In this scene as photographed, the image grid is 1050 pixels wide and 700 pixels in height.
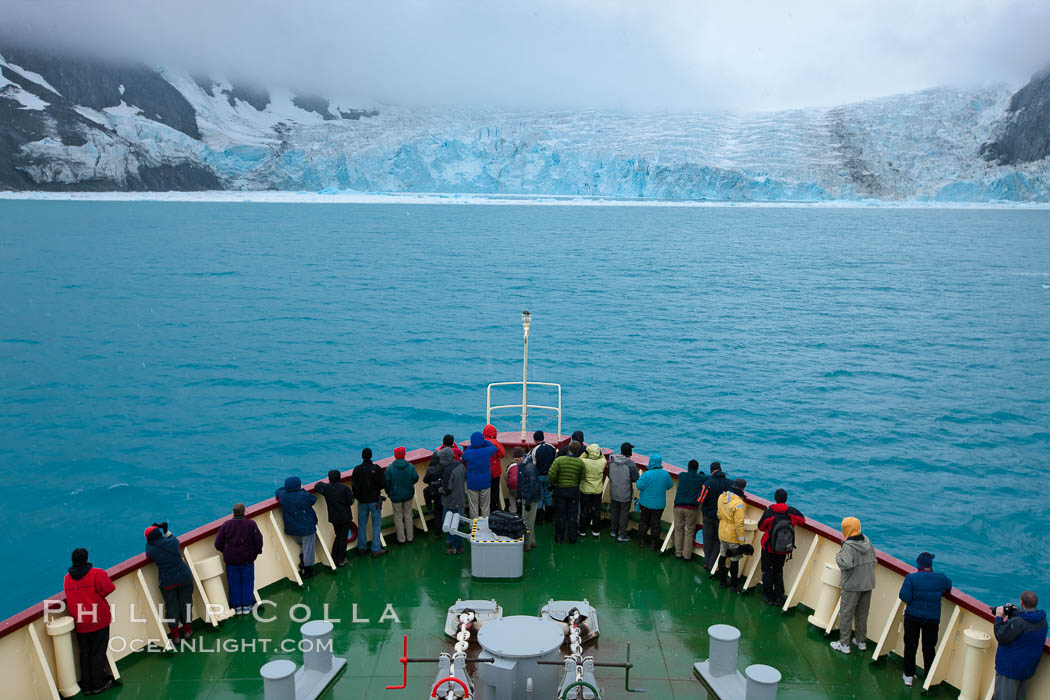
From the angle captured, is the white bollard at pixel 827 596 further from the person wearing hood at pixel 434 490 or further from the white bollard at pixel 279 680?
the white bollard at pixel 279 680

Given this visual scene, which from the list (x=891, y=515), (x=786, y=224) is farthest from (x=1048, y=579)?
(x=786, y=224)

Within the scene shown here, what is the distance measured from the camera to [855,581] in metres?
7.55

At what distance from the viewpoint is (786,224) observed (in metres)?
109

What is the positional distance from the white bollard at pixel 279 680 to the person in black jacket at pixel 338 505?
2688mm

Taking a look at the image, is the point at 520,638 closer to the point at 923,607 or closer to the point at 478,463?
the point at 478,463

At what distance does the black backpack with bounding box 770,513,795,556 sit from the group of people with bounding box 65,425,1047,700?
0.01 meters

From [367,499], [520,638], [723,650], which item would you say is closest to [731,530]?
[723,650]

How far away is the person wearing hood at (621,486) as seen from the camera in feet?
32.0

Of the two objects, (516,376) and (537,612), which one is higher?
(537,612)

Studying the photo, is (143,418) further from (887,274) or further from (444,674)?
(887,274)

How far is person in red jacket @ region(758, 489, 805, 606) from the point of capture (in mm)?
8188

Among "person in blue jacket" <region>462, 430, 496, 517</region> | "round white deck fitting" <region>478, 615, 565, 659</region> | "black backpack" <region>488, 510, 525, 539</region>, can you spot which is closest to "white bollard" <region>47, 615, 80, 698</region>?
"round white deck fitting" <region>478, 615, 565, 659</region>

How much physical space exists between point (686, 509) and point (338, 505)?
400 centimetres

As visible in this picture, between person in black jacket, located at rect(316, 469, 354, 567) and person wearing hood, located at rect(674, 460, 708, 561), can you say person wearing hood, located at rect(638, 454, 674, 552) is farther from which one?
person in black jacket, located at rect(316, 469, 354, 567)
